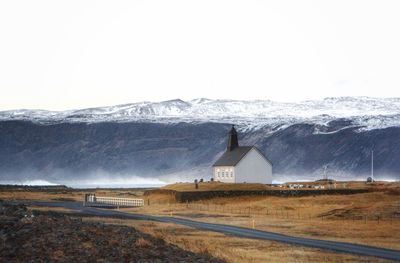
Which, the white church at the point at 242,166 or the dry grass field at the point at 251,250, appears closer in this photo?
the dry grass field at the point at 251,250

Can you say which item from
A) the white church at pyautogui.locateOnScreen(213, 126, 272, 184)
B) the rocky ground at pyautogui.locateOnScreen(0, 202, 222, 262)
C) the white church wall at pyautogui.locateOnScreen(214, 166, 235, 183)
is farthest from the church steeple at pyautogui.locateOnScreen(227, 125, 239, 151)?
the rocky ground at pyautogui.locateOnScreen(0, 202, 222, 262)

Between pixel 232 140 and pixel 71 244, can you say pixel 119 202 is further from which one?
pixel 71 244

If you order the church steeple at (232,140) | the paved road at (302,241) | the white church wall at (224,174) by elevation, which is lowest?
the paved road at (302,241)

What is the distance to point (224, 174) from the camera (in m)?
146

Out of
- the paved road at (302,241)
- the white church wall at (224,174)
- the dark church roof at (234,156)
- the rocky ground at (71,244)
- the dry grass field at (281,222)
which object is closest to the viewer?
the rocky ground at (71,244)

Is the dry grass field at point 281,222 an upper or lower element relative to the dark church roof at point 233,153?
lower

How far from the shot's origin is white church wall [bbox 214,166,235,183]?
143m

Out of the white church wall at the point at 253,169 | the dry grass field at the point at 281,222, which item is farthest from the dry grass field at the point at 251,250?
the white church wall at the point at 253,169

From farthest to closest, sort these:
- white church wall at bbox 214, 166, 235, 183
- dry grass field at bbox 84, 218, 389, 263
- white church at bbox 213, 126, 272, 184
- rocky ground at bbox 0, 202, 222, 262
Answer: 1. white church wall at bbox 214, 166, 235, 183
2. white church at bbox 213, 126, 272, 184
3. dry grass field at bbox 84, 218, 389, 263
4. rocky ground at bbox 0, 202, 222, 262

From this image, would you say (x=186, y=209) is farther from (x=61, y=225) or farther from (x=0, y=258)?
(x=0, y=258)

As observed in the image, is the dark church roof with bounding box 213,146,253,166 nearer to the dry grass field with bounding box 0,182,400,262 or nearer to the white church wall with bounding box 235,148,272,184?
the white church wall with bounding box 235,148,272,184

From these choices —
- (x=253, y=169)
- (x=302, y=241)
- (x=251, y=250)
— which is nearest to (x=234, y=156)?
(x=253, y=169)

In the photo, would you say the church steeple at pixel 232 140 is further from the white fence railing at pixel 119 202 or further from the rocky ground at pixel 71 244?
the rocky ground at pixel 71 244

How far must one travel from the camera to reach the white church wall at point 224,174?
5635 inches
